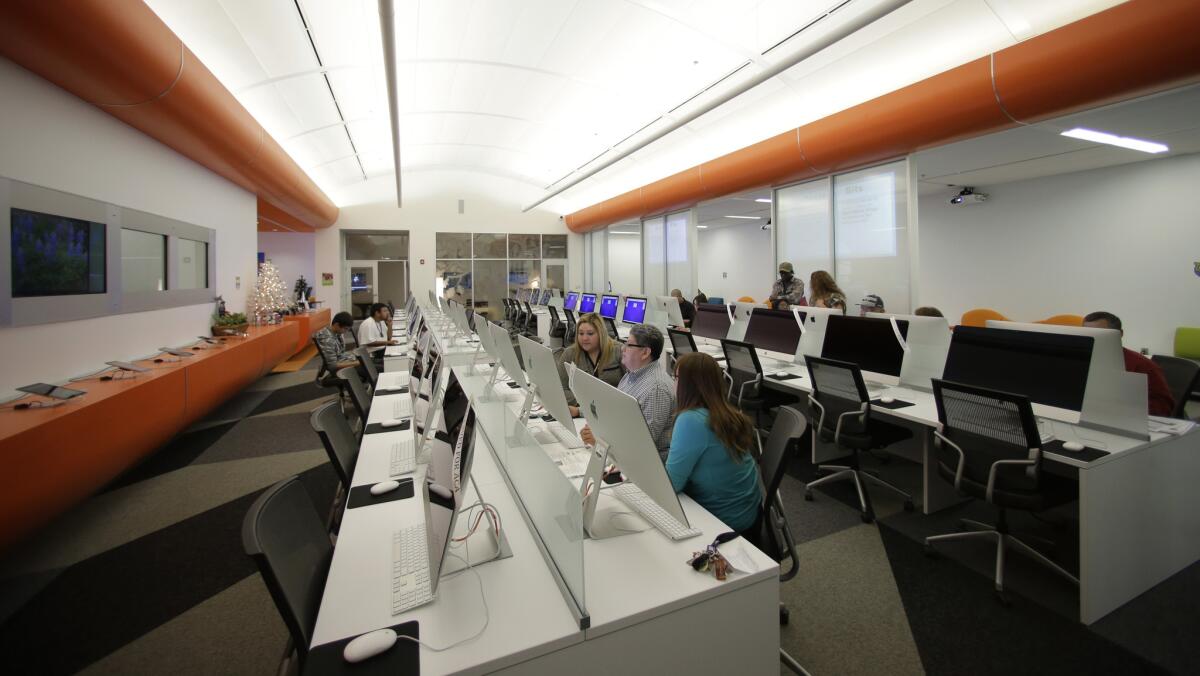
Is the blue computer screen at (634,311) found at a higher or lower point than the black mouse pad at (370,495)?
higher

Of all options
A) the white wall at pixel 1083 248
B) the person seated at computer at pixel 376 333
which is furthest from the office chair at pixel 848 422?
the white wall at pixel 1083 248

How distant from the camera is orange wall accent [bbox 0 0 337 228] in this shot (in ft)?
9.15

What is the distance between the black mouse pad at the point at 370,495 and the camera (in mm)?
1961

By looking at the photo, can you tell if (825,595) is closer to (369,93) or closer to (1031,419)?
(1031,419)

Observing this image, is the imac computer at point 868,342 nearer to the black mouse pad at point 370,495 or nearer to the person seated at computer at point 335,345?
the black mouse pad at point 370,495

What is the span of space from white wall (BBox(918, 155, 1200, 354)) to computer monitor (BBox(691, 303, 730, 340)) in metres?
6.50

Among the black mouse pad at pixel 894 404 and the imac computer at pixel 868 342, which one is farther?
the imac computer at pixel 868 342

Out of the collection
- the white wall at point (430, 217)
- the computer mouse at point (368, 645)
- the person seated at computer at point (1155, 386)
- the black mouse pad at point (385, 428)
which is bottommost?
the computer mouse at point (368, 645)

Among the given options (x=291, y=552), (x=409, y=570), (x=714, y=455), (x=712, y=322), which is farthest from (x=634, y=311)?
(x=291, y=552)

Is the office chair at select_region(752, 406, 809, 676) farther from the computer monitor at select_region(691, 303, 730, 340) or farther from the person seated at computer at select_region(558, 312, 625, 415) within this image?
the computer monitor at select_region(691, 303, 730, 340)

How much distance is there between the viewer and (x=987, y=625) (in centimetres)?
215

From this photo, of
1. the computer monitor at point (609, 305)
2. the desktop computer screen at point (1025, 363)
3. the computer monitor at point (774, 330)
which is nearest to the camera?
the desktop computer screen at point (1025, 363)

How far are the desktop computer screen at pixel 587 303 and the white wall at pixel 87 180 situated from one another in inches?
242

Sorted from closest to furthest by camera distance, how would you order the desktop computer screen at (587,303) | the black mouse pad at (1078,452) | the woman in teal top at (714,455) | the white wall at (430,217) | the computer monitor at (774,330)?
1. the woman in teal top at (714,455)
2. the black mouse pad at (1078,452)
3. the computer monitor at (774,330)
4. the desktop computer screen at (587,303)
5. the white wall at (430,217)
